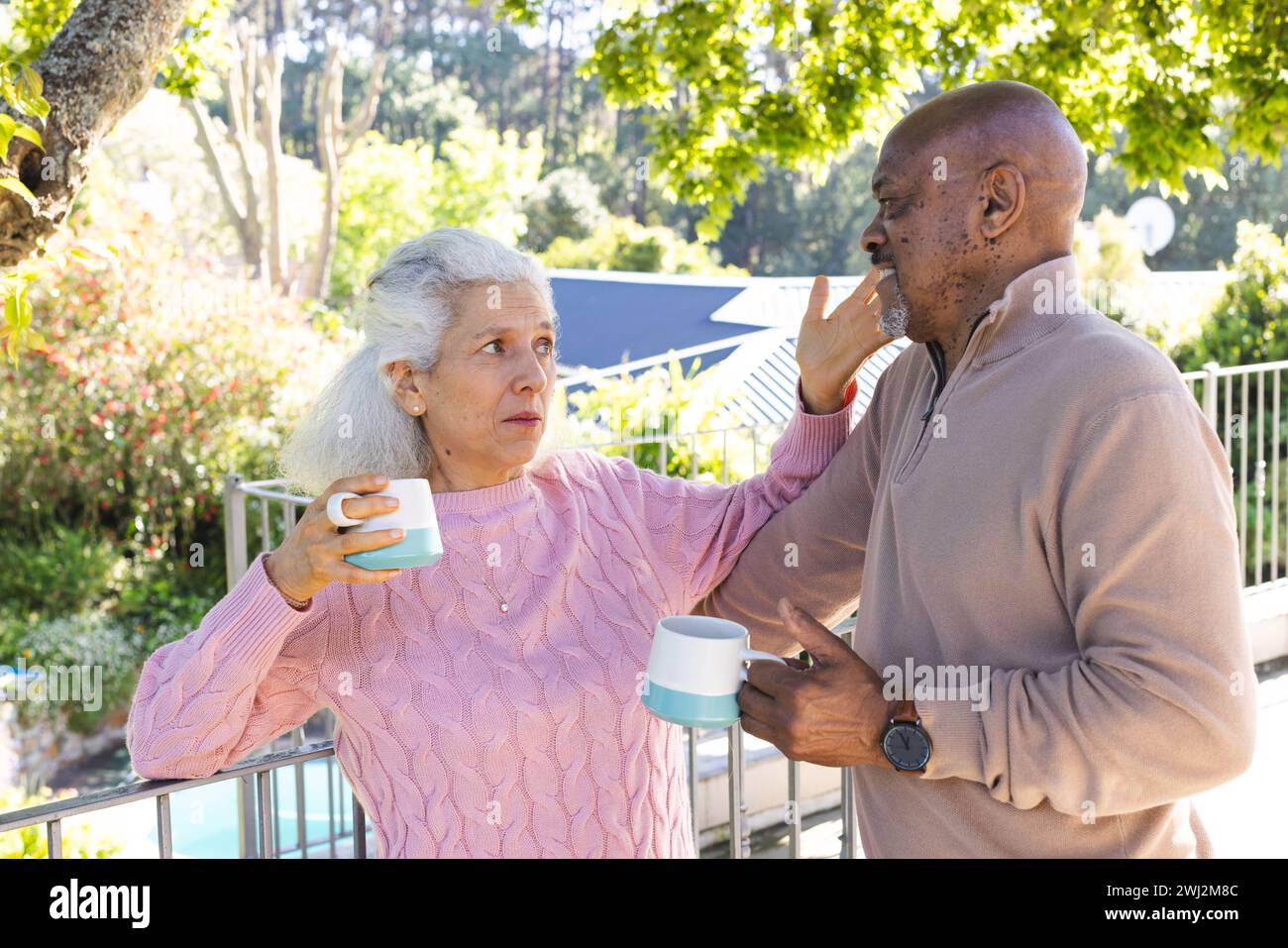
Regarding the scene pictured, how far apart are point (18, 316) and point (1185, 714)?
188 cm

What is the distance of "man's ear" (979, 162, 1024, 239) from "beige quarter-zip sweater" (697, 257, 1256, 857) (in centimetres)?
8

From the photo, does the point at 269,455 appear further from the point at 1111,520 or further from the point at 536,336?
the point at 1111,520

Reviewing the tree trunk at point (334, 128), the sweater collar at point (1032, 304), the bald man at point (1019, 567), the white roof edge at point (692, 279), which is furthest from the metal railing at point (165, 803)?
the tree trunk at point (334, 128)

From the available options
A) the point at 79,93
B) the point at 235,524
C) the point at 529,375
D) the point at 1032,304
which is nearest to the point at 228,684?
the point at 529,375

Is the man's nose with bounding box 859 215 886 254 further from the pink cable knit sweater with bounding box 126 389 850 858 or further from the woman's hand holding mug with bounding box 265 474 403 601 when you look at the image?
the woman's hand holding mug with bounding box 265 474 403 601

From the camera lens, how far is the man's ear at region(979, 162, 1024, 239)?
1.68m

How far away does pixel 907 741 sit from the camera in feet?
5.09

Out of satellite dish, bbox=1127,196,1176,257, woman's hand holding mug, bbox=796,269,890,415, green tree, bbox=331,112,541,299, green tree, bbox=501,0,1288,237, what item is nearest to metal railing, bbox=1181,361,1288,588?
green tree, bbox=501,0,1288,237

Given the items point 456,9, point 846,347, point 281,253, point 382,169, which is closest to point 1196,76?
point 846,347

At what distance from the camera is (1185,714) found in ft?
4.67

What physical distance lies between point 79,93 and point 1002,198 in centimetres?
237

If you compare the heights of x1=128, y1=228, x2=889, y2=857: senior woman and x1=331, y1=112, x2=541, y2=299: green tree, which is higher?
x1=331, y1=112, x2=541, y2=299: green tree

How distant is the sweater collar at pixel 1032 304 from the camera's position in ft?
5.45

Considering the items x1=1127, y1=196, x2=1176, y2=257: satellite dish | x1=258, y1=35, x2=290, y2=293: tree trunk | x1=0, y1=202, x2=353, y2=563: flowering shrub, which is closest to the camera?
x1=0, y1=202, x2=353, y2=563: flowering shrub
